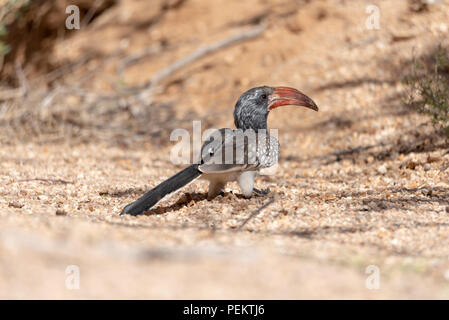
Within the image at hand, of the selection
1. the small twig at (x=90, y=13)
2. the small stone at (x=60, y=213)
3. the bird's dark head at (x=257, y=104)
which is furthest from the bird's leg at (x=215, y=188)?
the small twig at (x=90, y=13)

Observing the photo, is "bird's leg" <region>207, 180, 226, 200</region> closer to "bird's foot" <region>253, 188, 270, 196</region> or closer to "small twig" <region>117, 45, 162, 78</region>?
"bird's foot" <region>253, 188, 270, 196</region>

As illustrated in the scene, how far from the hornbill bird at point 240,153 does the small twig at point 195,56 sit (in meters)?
4.08

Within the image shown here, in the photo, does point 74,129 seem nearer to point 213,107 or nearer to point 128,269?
point 213,107

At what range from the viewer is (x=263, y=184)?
5.21m

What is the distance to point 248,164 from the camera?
4.09m

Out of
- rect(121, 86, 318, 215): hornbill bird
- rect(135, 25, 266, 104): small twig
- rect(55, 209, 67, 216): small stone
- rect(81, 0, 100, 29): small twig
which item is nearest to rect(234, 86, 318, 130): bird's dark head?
rect(121, 86, 318, 215): hornbill bird

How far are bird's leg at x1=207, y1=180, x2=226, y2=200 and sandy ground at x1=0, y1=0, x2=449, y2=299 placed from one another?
0.05 m

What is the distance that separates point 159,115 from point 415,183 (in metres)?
4.24

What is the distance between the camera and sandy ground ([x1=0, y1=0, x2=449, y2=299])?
101 inches

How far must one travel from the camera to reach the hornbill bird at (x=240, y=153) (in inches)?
157

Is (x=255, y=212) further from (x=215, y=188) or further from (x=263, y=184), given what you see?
(x=263, y=184)

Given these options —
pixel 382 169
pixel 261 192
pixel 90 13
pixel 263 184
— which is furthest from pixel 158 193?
pixel 90 13

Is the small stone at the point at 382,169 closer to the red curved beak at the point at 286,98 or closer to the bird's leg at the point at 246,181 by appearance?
the red curved beak at the point at 286,98

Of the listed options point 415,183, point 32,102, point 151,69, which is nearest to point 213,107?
point 151,69
